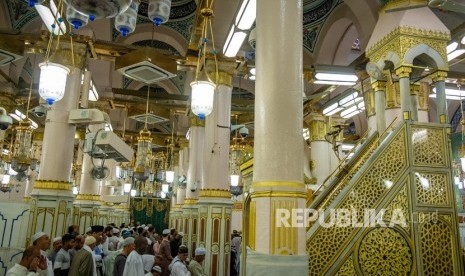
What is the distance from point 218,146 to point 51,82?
3.50 metres

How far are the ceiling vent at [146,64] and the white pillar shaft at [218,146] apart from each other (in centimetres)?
135

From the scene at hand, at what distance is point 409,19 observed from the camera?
5.12 meters

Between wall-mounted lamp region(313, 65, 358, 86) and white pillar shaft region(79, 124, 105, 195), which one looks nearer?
wall-mounted lamp region(313, 65, 358, 86)

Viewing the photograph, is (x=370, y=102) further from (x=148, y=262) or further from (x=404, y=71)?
(x=148, y=262)

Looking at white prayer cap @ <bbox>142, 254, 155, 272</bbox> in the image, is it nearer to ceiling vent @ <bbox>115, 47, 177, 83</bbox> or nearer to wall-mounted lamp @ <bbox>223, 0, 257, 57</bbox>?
ceiling vent @ <bbox>115, 47, 177, 83</bbox>

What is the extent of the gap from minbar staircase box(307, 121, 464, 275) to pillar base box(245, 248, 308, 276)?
82 cm

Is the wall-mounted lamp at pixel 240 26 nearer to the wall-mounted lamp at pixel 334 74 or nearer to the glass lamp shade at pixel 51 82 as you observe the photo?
the wall-mounted lamp at pixel 334 74

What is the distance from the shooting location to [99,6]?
250 centimetres

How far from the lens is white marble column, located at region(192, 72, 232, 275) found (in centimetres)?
734

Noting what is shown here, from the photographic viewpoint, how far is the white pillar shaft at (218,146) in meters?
7.40

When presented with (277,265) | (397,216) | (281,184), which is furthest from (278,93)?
(397,216)

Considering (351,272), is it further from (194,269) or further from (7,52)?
(7,52)

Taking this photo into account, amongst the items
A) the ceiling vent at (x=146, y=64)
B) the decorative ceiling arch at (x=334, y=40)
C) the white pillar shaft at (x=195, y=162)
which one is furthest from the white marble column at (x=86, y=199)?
the decorative ceiling arch at (x=334, y=40)

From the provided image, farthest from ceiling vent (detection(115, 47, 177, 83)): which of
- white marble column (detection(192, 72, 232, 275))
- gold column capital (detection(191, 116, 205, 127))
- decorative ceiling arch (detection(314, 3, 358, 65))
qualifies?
decorative ceiling arch (detection(314, 3, 358, 65))
